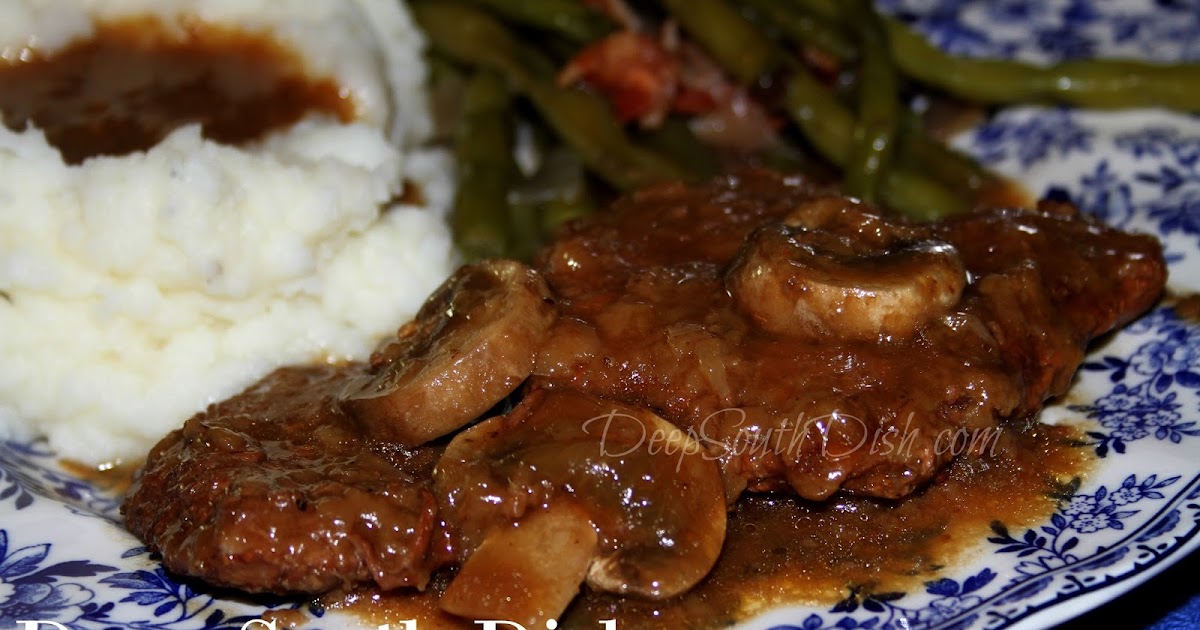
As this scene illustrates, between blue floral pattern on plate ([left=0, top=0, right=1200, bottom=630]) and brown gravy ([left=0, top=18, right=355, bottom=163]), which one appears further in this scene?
brown gravy ([left=0, top=18, right=355, bottom=163])

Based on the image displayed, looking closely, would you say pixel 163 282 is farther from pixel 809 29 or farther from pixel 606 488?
pixel 809 29

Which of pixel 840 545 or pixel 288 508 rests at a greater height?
pixel 288 508

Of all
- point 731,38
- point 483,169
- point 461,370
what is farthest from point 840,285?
point 731,38

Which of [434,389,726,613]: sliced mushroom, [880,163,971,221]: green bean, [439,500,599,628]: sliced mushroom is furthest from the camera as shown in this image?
[880,163,971,221]: green bean

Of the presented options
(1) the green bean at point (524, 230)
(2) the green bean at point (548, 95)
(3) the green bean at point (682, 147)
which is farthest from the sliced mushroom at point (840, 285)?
(3) the green bean at point (682, 147)

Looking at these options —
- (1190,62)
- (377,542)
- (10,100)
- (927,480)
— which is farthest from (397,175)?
(1190,62)

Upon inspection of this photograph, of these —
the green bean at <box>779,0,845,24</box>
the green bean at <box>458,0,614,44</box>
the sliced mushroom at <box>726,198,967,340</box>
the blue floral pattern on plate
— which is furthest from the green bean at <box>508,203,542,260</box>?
the blue floral pattern on plate

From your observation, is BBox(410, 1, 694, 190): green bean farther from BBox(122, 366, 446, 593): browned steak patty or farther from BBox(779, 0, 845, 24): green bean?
BBox(122, 366, 446, 593): browned steak patty
